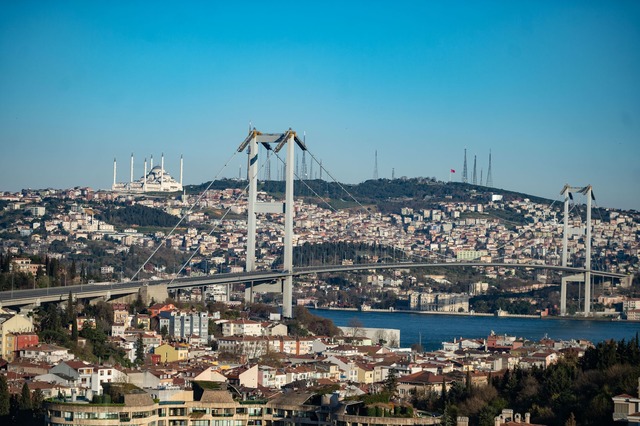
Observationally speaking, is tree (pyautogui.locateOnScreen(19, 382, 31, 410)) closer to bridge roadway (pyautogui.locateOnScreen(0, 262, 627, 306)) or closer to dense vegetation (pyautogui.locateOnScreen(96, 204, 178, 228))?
bridge roadway (pyautogui.locateOnScreen(0, 262, 627, 306))

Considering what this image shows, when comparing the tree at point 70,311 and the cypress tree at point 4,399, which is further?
the tree at point 70,311

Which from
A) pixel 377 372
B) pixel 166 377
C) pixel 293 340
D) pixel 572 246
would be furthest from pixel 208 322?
pixel 572 246

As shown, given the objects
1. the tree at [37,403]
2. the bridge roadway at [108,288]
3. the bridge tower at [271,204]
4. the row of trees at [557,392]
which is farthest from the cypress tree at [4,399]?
the bridge tower at [271,204]

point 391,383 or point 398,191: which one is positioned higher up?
point 398,191

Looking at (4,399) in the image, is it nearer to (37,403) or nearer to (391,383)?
(37,403)

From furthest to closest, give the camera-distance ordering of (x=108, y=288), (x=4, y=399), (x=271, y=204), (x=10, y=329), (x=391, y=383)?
1. (x=271, y=204)
2. (x=108, y=288)
3. (x=10, y=329)
4. (x=391, y=383)
5. (x=4, y=399)

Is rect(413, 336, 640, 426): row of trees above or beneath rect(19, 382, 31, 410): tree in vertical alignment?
above

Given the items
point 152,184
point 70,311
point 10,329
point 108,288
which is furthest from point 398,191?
point 10,329

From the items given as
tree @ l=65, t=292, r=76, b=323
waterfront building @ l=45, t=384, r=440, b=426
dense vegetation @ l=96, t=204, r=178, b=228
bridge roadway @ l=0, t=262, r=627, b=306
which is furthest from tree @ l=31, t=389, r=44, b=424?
dense vegetation @ l=96, t=204, r=178, b=228

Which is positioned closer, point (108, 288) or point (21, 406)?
point (21, 406)

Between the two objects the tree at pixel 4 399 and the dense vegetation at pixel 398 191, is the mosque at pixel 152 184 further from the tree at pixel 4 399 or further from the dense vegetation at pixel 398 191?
the tree at pixel 4 399

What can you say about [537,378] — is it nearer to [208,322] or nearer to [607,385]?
[607,385]

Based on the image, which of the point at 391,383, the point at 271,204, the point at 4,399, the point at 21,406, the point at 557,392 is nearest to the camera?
the point at 21,406
